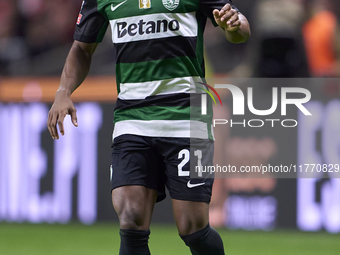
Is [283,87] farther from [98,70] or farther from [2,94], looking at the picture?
[2,94]

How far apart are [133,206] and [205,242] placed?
452 mm

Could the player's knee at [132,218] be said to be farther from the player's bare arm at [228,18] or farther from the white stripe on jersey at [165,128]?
the player's bare arm at [228,18]

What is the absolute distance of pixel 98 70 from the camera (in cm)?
762

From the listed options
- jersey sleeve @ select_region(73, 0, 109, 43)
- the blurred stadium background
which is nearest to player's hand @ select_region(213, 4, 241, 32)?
jersey sleeve @ select_region(73, 0, 109, 43)

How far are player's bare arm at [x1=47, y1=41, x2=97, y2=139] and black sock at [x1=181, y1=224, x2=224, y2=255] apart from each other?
2.96 feet

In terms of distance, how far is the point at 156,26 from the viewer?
335 cm

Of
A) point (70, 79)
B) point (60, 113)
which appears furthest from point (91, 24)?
point (60, 113)

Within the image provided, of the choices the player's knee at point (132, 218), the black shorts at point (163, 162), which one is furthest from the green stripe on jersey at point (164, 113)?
the player's knee at point (132, 218)

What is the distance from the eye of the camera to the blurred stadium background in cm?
583

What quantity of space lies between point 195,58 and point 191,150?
1.73 feet

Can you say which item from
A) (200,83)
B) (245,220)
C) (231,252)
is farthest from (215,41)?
(200,83)

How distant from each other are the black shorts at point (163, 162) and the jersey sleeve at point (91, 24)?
0.67 m

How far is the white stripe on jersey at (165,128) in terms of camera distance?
3.35m

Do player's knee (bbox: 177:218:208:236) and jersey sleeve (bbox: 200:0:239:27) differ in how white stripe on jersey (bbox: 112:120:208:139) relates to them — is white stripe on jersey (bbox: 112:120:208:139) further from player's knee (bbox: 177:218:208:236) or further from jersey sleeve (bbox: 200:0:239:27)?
jersey sleeve (bbox: 200:0:239:27)
